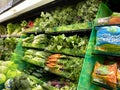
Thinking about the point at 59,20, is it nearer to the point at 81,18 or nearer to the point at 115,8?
the point at 81,18

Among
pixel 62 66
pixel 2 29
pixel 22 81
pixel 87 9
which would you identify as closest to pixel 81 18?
pixel 87 9

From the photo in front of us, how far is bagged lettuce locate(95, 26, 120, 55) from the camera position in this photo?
7.29ft

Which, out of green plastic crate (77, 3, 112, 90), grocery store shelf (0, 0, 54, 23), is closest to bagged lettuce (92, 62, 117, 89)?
green plastic crate (77, 3, 112, 90)

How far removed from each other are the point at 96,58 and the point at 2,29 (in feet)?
19.0

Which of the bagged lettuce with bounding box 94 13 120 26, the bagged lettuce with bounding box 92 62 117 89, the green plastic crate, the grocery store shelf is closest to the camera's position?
the bagged lettuce with bounding box 92 62 117 89

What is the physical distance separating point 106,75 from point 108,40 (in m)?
0.35

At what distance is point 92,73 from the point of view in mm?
2553

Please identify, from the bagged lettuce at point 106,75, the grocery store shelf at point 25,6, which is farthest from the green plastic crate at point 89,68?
the grocery store shelf at point 25,6

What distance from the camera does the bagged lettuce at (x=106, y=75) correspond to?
221 centimetres

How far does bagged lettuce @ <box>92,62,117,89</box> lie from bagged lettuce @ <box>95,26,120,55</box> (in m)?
0.16

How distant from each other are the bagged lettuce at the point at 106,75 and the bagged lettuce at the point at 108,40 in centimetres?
16

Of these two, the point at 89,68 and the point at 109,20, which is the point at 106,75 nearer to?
the point at 89,68

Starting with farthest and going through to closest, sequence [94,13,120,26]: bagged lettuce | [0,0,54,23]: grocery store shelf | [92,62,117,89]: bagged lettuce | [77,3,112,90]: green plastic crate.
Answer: [0,0,54,23]: grocery store shelf, [77,3,112,90]: green plastic crate, [94,13,120,26]: bagged lettuce, [92,62,117,89]: bagged lettuce

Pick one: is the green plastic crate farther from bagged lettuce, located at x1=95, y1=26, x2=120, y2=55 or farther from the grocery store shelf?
the grocery store shelf
